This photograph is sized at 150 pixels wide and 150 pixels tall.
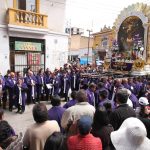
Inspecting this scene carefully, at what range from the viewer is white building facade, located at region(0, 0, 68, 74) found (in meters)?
14.0

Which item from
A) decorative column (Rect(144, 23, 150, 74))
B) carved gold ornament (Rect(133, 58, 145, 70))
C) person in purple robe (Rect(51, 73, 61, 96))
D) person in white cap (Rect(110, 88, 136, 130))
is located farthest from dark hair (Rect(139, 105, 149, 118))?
decorative column (Rect(144, 23, 150, 74))

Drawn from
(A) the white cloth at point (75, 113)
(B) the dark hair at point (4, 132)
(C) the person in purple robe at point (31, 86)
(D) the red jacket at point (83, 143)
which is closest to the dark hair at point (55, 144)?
(D) the red jacket at point (83, 143)

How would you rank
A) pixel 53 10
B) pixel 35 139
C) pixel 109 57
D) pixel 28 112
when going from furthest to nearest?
pixel 109 57
pixel 53 10
pixel 28 112
pixel 35 139

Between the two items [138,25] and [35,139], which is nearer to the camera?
[35,139]

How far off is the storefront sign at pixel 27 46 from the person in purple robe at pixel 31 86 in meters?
4.01

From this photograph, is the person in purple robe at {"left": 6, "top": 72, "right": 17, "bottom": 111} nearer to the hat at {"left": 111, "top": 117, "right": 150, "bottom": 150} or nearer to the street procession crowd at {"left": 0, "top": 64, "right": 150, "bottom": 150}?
the street procession crowd at {"left": 0, "top": 64, "right": 150, "bottom": 150}

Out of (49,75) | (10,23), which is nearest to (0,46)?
(10,23)

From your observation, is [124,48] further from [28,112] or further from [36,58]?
[28,112]

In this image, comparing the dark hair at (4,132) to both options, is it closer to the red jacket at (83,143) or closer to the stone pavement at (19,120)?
the red jacket at (83,143)

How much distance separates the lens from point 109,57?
72.1 ft

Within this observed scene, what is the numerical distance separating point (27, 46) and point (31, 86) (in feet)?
15.1

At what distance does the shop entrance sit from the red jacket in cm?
1205

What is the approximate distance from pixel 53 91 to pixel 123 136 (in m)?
9.67

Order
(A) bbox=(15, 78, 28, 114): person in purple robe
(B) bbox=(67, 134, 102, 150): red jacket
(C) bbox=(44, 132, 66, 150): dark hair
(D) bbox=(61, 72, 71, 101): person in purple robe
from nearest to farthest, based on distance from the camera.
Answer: (B) bbox=(67, 134, 102, 150): red jacket < (C) bbox=(44, 132, 66, 150): dark hair < (A) bbox=(15, 78, 28, 114): person in purple robe < (D) bbox=(61, 72, 71, 101): person in purple robe
